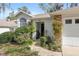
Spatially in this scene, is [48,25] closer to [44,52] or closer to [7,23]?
[44,52]

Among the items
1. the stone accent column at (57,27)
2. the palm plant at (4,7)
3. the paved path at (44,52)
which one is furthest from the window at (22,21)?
the stone accent column at (57,27)

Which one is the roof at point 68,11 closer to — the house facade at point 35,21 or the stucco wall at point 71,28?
the stucco wall at point 71,28

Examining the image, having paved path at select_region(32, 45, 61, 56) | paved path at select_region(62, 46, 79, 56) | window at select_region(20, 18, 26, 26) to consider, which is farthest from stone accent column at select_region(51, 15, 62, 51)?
window at select_region(20, 18, 26, 26)

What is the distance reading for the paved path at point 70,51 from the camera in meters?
15.5

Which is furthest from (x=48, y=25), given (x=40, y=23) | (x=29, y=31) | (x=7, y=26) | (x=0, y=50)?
(x=0, y=50)

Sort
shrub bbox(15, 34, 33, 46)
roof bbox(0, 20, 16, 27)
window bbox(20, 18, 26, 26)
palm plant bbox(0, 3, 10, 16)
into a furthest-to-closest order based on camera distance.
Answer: window bbox(20, 18, 26, 26) < roof bbox(0, 20, 16, 27) < shrub bbox(15, 34, 33, 46) < palm plant bbox(0, 3, 10, 16)

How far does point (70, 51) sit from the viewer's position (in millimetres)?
15938

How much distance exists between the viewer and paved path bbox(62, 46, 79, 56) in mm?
15484

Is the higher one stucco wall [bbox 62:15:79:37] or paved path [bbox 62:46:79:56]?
stucco wall [bbox 62:15:79:37]

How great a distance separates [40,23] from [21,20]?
1548 mm

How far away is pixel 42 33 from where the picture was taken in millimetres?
17719

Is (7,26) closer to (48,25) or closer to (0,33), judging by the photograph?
(0,33)

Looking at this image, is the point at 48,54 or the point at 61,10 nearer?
the point at 48,54

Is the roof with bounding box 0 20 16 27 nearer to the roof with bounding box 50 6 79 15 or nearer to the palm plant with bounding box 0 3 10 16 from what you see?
the palm plant with bounding box 0 3 10 16
